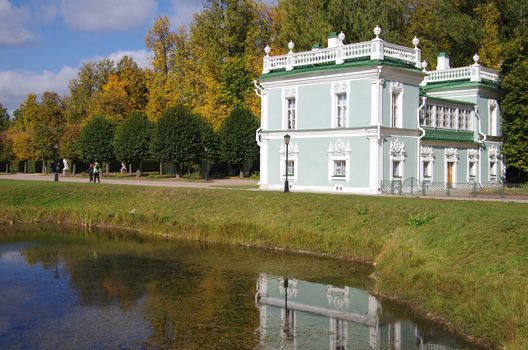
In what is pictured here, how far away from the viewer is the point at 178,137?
52.6 m

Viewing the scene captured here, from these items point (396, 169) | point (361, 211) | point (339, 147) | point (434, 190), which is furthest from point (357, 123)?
point (361, 211)

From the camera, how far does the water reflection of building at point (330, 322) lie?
13.5 m

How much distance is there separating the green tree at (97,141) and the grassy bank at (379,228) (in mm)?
20078

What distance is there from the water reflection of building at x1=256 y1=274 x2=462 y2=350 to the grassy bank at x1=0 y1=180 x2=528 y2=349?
3.37ft

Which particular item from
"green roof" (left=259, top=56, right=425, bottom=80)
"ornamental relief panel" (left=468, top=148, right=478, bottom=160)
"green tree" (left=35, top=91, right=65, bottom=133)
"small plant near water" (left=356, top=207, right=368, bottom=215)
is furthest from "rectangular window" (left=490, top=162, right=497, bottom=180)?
"green tree" (left=35, top=91, right=65, bottom=133)

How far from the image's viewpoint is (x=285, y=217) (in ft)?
87.6

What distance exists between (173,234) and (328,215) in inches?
316

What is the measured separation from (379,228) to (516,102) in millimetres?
21493

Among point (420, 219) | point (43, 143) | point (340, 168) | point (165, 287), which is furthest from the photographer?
point (43, 143)

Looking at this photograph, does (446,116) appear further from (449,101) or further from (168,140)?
(168,140)

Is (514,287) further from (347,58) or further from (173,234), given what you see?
(347,58)

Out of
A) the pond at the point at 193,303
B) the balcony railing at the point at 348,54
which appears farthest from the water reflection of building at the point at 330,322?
the balcony railing at the point at 348,54

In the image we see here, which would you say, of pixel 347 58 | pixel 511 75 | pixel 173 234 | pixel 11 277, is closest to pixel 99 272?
pixel 11 277

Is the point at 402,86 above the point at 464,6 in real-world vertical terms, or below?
below
